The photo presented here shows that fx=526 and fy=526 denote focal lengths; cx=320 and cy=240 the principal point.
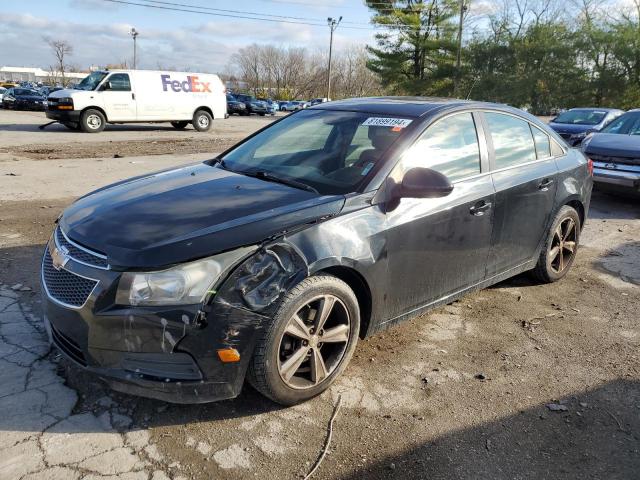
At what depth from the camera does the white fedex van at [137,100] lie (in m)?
17.7

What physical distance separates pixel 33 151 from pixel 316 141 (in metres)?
11.3

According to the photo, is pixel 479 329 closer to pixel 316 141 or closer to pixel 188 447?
pixel 316 141

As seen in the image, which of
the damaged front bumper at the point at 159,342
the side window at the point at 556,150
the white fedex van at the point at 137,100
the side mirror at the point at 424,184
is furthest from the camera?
the white fedex van at the point at 137,100

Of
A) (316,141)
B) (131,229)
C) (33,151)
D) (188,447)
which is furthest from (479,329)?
(33,151)

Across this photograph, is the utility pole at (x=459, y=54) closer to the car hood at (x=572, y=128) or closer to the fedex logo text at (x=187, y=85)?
the fedex logo text at (x=187, y=85)

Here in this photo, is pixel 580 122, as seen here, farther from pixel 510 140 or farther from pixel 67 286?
pixel 67 286

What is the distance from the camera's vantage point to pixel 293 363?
9.25 feet

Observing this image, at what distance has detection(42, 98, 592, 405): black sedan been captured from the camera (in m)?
2.50

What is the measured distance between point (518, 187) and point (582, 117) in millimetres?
13000

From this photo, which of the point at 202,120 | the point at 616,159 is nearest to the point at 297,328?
the point at 616,159

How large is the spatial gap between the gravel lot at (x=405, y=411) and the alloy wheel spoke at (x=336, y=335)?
1.13 ft

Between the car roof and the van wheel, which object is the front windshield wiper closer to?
the car roof

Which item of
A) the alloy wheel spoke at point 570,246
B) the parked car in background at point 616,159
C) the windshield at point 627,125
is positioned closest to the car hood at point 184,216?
the alloy wheel spoke at point 570,246

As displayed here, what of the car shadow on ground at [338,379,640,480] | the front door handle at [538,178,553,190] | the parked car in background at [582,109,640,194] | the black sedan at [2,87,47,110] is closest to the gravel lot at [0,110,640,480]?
the car shadow on ground at [338,379,640,480]
